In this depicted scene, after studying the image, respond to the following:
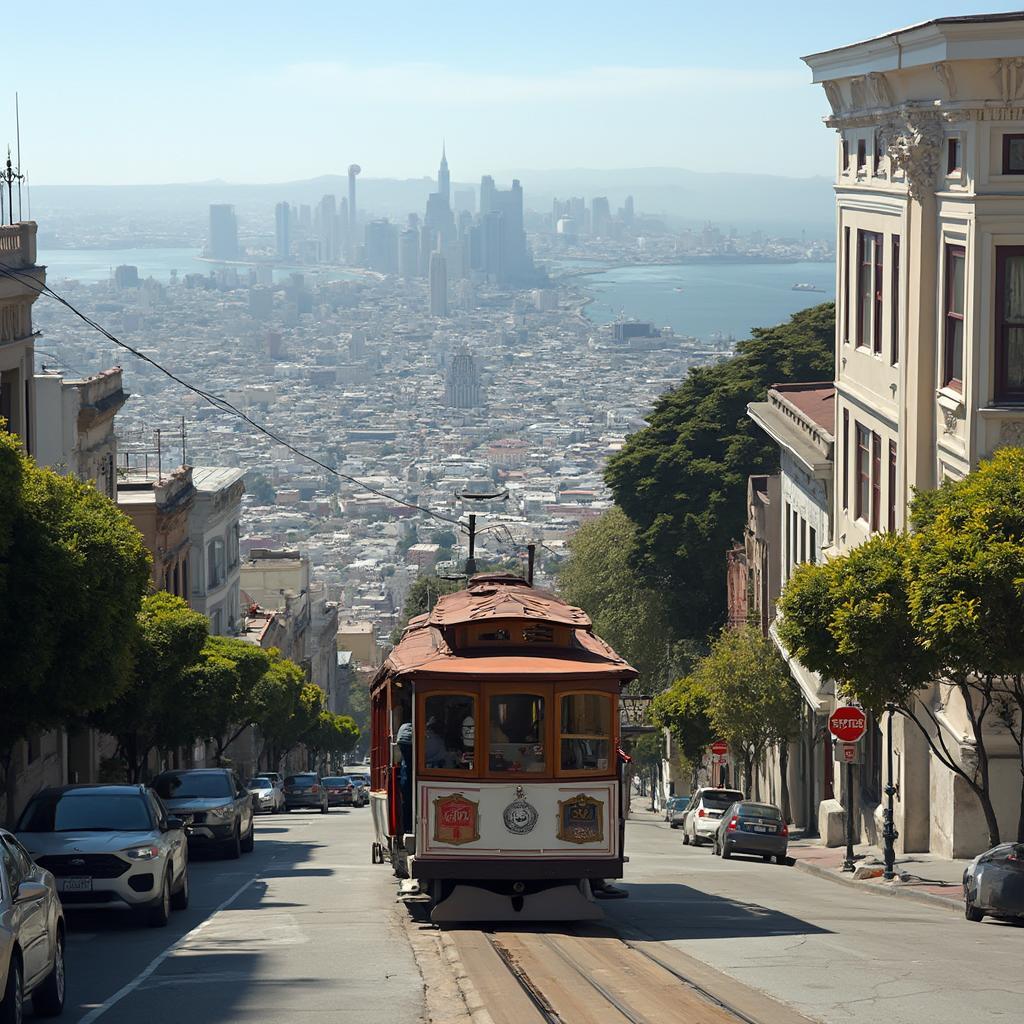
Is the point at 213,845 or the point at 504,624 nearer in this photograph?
the point at 504,624

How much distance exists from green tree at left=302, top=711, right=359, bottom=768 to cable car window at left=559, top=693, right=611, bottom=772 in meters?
60.1

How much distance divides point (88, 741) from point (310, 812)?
49.6 feet

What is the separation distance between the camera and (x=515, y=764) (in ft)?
61.7

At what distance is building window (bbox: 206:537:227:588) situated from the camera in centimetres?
7475

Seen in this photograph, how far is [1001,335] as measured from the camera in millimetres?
28969

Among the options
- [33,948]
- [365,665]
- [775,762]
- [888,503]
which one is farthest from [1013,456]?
[365,665]

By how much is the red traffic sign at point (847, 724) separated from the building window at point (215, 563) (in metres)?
47.9

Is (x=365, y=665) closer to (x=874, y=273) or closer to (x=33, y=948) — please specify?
(x=874, y=273)

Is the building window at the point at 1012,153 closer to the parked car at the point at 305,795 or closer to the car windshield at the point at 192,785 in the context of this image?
the car windshield at the point at 192,785

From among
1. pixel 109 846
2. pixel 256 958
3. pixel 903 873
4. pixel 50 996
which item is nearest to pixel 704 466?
pixel 903 873

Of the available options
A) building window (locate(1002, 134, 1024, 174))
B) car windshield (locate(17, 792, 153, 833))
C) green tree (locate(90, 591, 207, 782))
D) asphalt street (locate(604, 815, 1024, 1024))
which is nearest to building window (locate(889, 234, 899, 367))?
building window (locate(1002, 134, 1024, 174))

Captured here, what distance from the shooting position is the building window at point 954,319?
30.2m

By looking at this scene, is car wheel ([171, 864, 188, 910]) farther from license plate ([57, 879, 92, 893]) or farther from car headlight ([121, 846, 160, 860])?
license plate ([57, 879, 92, 893])

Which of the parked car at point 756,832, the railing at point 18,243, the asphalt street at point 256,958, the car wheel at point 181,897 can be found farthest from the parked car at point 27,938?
the railing at point 18,243
